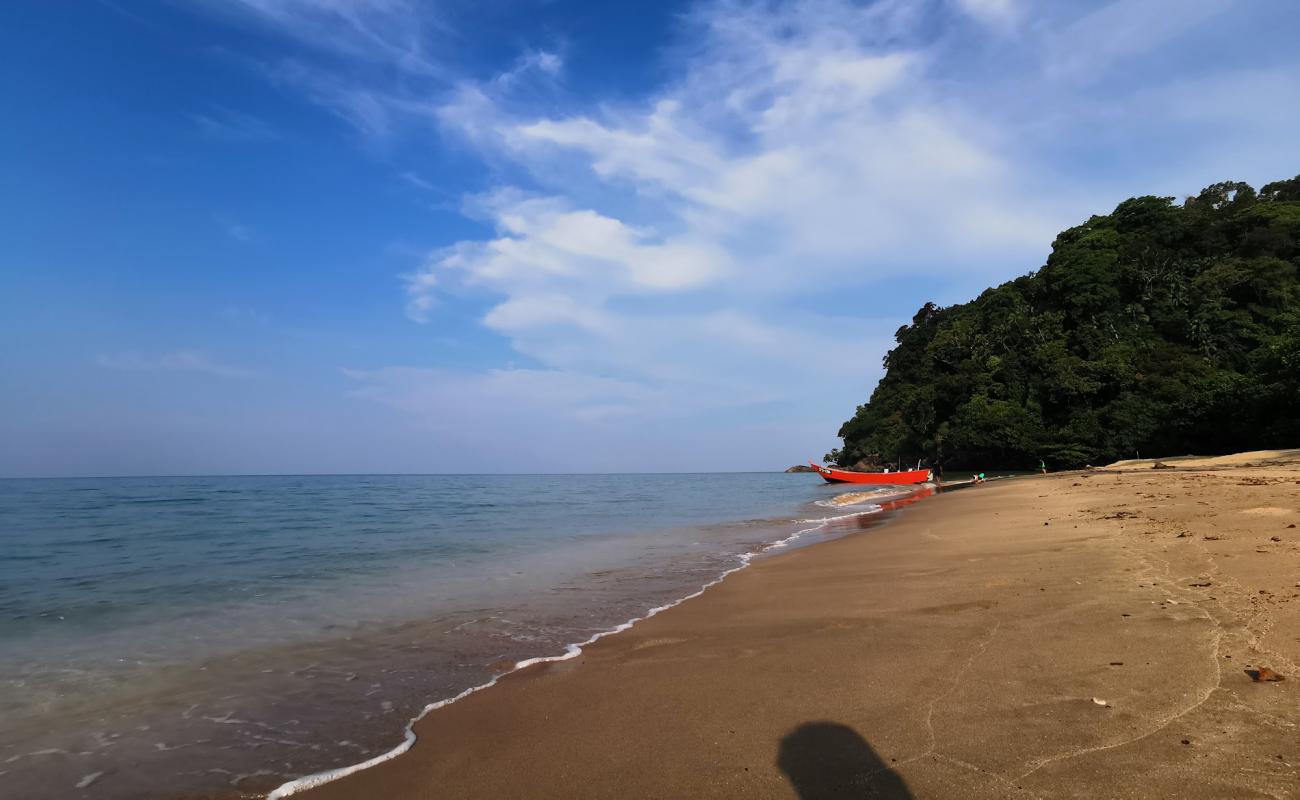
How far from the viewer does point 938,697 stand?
13.3 ft

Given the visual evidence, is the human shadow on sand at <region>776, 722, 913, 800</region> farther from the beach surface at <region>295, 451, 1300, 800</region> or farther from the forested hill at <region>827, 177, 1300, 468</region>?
the forested hill at <region>827, 177, 1300, 468</region>

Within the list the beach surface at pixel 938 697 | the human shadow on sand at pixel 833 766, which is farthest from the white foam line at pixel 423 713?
the human shadow on sand at pixel 833 766

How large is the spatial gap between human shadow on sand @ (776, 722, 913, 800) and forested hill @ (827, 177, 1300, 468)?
124 feet

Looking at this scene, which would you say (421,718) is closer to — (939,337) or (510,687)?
(510,687)

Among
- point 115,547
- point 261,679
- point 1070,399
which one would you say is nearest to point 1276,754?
point 261,679

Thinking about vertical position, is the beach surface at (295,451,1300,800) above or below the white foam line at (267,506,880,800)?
above

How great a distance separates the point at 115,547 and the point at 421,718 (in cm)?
1786

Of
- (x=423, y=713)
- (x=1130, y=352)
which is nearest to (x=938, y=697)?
(x=423, y=713)

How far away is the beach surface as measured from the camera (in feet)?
10.0

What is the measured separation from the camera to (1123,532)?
952 cm

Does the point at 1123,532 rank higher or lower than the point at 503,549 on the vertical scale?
higher

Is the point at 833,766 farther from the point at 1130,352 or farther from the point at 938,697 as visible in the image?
the point at 1130,352

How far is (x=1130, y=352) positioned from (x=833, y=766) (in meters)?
56.1

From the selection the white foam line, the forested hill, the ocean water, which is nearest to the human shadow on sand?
the white foam line
